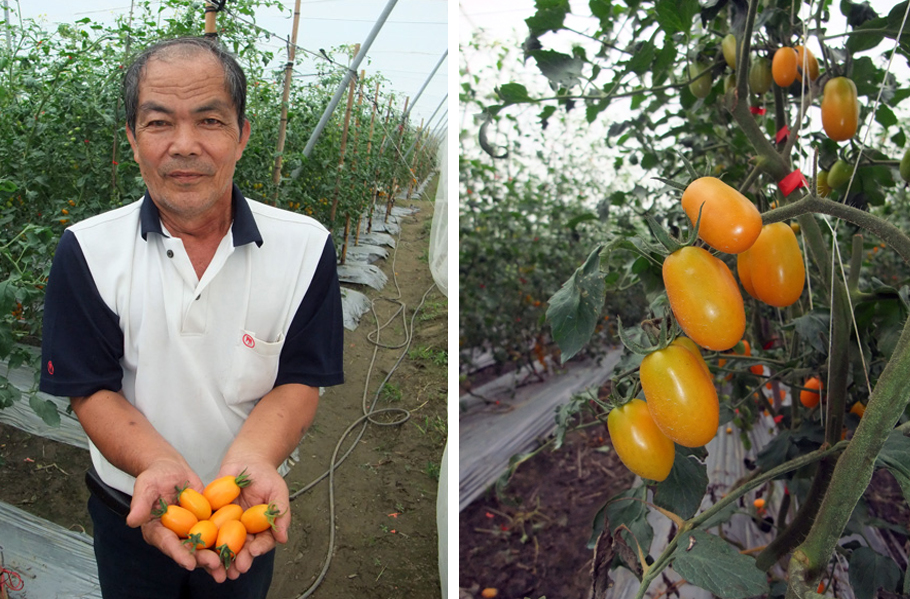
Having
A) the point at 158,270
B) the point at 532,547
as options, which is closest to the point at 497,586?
the point at 532,547

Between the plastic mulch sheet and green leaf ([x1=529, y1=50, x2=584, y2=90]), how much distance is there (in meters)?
1.74

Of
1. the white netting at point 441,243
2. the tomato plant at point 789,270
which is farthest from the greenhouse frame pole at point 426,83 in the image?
the tomato plant at point 789,270

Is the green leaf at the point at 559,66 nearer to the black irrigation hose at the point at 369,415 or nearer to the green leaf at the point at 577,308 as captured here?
the green leaf at the point at 577,308

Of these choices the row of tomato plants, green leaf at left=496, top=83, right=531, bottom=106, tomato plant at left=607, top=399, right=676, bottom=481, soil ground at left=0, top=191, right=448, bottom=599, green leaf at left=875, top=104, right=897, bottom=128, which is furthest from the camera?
soil ground at left=0, top=191, right=448, bottom=599

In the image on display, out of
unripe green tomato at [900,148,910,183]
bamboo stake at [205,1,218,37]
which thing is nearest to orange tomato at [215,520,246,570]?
unripe green tomato at [900,148,910,183]

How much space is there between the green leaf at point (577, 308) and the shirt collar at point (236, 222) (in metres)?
0.71

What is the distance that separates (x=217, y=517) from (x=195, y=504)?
4cm

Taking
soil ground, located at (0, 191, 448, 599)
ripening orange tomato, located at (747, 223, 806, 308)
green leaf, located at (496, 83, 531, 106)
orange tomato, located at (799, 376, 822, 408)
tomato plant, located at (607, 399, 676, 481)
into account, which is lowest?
soil ground, located at (0, 191, 448, 599)

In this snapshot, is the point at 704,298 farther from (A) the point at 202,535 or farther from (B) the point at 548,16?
(A) the point at 202,535

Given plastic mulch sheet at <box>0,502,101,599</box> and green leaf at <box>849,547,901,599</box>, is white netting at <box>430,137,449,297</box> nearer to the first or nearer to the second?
plastic mulch sheet at <box>0,502,101,599</box>

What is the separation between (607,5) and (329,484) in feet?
7.00

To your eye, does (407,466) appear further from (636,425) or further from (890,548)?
(636,425)

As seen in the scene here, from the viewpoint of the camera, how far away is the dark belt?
1.23 metres

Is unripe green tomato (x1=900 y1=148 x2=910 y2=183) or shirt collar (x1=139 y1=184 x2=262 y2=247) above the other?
unripe green tomato (x1=900 y1=148 x2=910 y2=183)
